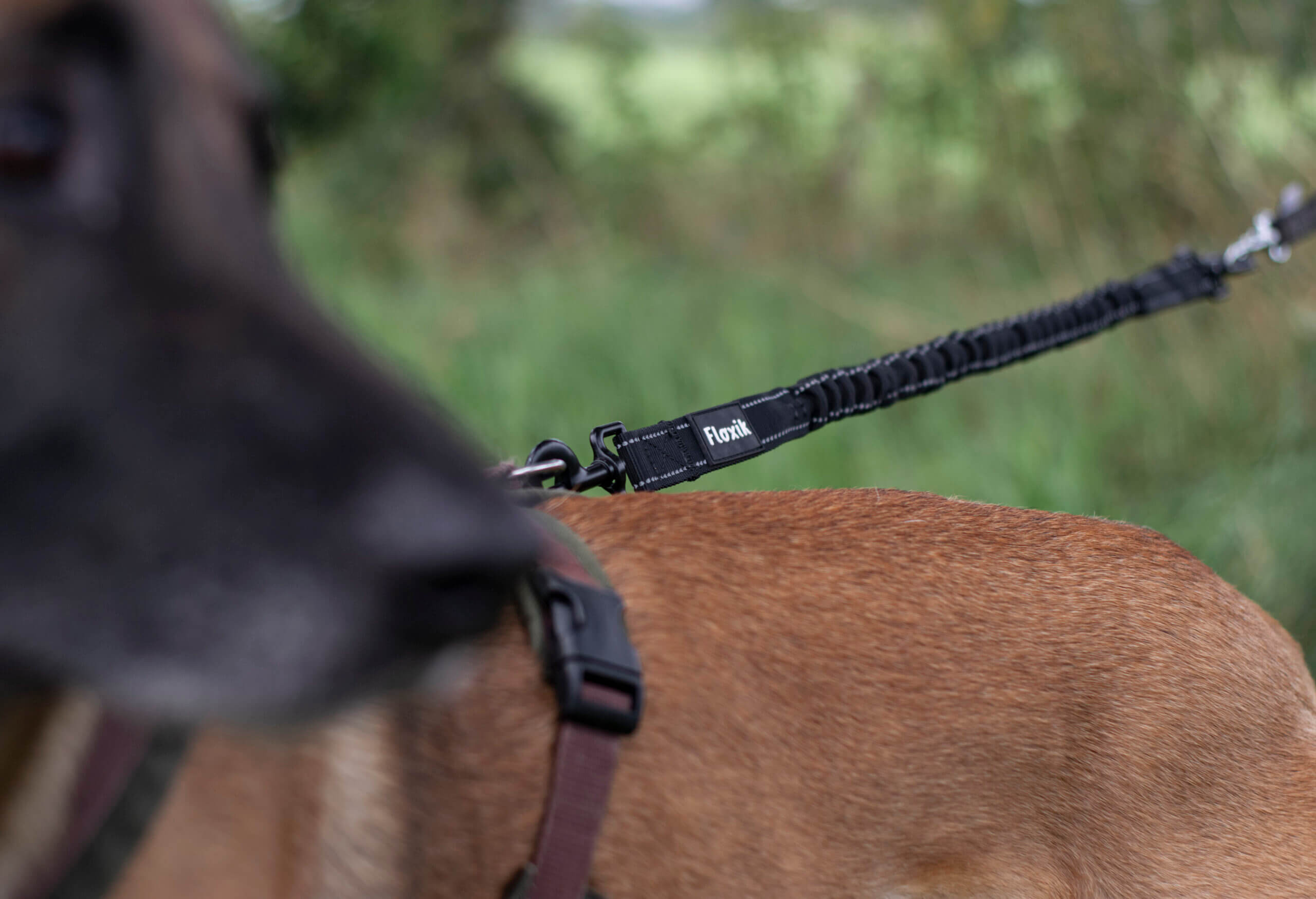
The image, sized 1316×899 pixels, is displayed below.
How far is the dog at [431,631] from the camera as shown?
59 cm

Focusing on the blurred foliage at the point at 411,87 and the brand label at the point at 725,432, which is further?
the blurred foliage at the point at 411,87

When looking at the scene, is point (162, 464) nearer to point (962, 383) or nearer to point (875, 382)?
point (875, 382)

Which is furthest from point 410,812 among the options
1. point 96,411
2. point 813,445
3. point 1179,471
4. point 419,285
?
point 419,285

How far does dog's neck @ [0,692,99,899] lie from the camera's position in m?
0.82

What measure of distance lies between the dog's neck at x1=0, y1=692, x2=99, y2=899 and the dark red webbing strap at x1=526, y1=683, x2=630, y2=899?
44 cm

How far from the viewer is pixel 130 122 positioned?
622 millimetres

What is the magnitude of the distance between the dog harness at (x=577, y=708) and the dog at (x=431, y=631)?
29 millimetres

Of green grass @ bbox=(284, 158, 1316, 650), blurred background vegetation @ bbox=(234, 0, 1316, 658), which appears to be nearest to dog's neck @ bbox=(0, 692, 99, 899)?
green grass @ bbox=(284, 158, 1316, 650)

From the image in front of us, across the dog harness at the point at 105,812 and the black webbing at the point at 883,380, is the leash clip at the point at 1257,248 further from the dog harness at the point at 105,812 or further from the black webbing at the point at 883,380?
the dog harness at the point at 105,812

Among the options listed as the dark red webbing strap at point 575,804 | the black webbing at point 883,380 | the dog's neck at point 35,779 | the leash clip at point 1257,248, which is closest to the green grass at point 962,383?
the leash clip at point 1257,248

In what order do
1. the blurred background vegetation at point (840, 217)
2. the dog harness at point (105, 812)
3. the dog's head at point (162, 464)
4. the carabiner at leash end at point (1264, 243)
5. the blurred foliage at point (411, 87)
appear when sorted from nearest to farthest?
the dog's head at point (162, 464) < the dog harness at point (105, 812) < the carabiner at leash end at point (1264, 243) < the blurred background vegetation at point (840, 217) < the blurred foliage at point (411, 87)

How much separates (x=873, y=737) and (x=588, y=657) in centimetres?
36

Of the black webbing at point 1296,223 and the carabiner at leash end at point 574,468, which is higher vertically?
the black webbing at point 1296,223

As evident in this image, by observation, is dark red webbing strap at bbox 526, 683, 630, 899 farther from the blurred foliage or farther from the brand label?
the blurred foliage
